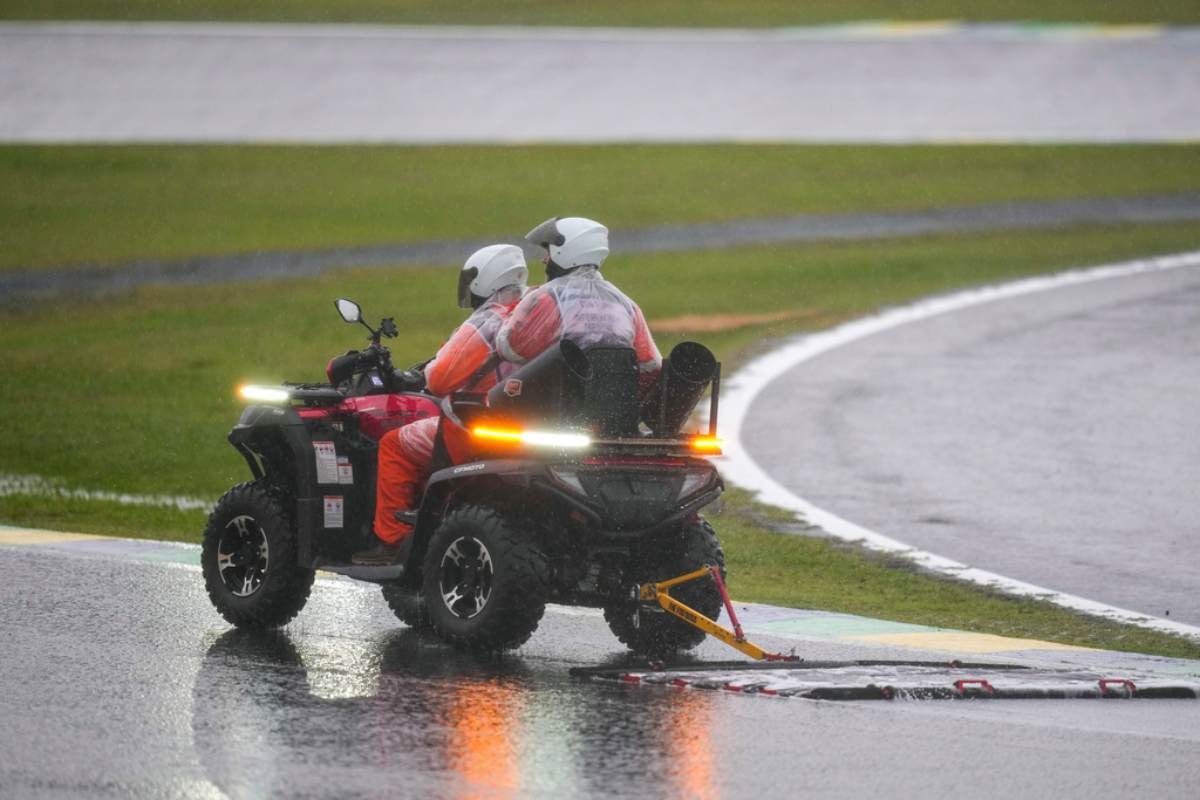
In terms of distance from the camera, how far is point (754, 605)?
10.9 meters

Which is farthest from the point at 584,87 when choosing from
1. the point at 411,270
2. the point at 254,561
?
the point at 254,561

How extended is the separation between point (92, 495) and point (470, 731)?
25.2ft

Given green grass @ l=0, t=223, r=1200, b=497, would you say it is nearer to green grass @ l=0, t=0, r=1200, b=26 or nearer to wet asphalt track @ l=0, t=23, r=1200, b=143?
wet asphalt track @ l=0, t=23, r=1200, b=143

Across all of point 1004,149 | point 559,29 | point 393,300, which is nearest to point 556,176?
point 1004,149

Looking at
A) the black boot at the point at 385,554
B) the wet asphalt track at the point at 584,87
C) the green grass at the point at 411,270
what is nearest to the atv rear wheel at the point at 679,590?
the black boot at the point at 385,554

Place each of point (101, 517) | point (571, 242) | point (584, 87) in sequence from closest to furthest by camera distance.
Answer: point (571, 242)
point (101, 517)
point (584, 87)

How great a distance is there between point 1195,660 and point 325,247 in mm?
20303

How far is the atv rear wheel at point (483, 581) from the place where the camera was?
884 cm

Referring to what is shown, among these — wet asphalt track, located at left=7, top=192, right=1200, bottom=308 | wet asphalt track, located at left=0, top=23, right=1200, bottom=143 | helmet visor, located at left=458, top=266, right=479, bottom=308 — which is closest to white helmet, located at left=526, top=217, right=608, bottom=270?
helmet visor, located at left=458, top=266, right=479, bottom=308

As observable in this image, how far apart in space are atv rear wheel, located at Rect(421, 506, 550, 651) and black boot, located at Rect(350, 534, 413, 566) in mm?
180

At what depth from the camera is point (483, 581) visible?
9.02m

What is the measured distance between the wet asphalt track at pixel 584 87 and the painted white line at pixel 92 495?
21.4 m

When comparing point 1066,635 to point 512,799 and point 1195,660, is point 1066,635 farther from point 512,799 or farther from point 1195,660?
point 512,799

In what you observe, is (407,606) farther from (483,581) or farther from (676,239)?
(676,239)
